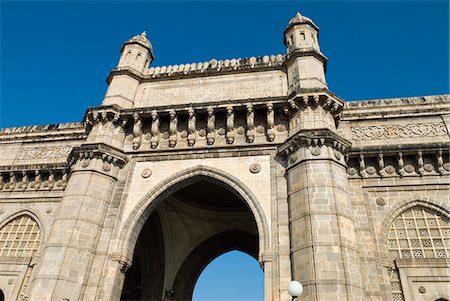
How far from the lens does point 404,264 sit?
10.8m

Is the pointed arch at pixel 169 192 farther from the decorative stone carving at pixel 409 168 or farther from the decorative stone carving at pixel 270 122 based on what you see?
the decorative stone carving at pixel 409 168

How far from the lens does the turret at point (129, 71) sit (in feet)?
48.3

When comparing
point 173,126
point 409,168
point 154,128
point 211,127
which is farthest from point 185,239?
point 409,168

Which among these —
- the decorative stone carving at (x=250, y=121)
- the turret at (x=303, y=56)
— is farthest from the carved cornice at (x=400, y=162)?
the decorative stone carving at (x=250, y=121)

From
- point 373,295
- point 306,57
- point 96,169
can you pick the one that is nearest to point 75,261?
point 96,169

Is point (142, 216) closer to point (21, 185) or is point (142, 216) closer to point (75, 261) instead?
point (75, 261)

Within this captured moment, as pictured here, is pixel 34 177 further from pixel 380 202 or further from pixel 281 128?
pixel 380 202

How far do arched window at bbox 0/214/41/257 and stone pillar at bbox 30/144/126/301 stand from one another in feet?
10.9

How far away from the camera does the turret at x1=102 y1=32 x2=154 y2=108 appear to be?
14.7 m

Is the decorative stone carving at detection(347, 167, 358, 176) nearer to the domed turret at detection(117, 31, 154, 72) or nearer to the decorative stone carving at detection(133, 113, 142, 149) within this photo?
the decorative stone carving at detection(133, 113, 142, 149)

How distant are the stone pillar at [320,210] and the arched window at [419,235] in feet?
6.71

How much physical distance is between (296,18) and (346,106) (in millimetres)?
4572

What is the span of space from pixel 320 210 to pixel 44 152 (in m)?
13.3

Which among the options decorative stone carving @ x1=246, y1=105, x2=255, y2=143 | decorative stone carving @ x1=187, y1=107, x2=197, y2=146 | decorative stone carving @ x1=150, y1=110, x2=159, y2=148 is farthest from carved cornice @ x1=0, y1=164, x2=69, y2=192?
decorative stone carving @ x1=246, y1=105, x2=255, y2=143
